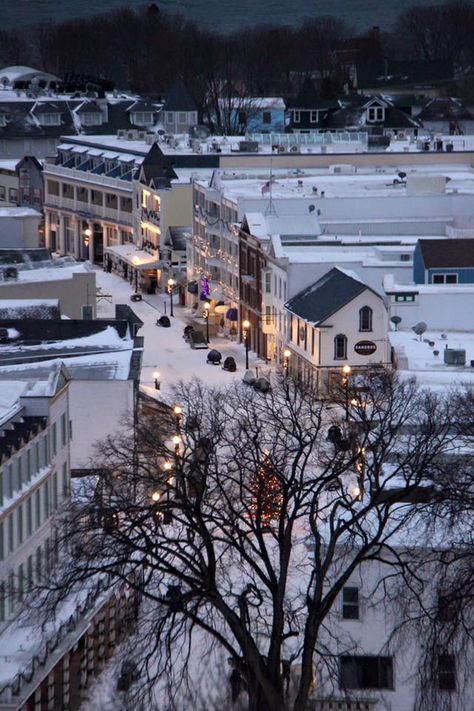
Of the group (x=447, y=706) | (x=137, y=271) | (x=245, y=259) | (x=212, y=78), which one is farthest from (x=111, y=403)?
(x=212, y=78)

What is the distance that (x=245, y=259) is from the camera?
7575 cm

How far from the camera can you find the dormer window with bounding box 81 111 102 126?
4665 inches

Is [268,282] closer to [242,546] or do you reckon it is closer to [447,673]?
[447,673]

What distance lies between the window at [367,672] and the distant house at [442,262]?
105 ft

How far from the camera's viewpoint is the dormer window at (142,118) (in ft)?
393

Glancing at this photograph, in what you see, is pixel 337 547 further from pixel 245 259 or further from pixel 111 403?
pixel 245 259

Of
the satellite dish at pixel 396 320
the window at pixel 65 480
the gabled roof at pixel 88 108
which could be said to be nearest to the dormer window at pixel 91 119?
the gabled roof at pixel 88 108

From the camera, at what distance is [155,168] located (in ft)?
311

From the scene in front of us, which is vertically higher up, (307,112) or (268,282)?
(307,112)

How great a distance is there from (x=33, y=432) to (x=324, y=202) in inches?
1606

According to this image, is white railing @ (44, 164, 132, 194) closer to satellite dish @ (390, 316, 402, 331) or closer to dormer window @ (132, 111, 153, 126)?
dormer window @ (132, 111, 153, 126)

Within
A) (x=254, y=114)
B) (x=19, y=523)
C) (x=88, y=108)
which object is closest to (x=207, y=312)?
(x=19, y=523)

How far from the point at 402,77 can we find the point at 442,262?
85177 mm

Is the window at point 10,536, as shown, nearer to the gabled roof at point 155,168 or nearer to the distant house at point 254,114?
the gabled roof at point 155,168
